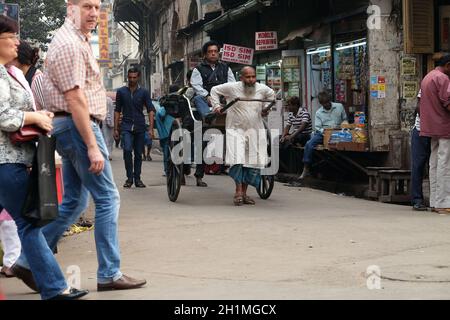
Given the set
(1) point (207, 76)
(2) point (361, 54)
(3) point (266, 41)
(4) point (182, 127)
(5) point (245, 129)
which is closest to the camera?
(5) point (245, 129)

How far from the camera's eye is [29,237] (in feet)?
17.5

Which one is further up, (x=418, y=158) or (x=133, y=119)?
(x=133, y=119)

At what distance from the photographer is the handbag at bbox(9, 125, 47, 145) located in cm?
528

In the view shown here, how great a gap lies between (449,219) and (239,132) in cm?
289

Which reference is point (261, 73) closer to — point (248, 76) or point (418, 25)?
point (418, 25)

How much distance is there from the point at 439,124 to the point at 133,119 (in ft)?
17.5

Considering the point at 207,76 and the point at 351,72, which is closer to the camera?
the point at 207,76

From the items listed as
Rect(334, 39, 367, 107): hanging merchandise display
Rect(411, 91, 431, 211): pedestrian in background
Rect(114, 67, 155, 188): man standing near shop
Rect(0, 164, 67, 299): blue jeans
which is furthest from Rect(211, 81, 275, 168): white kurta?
Rect(0, 164, 67, 299): blue jeans

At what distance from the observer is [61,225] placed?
233 inches

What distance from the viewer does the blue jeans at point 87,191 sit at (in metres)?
5.69

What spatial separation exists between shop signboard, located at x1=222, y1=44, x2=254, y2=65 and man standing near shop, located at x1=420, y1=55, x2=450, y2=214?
9.24 m

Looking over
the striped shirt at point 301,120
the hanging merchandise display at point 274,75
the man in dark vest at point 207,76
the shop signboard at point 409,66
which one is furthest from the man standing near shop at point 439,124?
the hanging merchandise display at point 274,75

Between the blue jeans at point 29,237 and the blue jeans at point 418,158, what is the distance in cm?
628

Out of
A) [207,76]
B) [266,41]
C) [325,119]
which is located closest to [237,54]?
[266,41]
